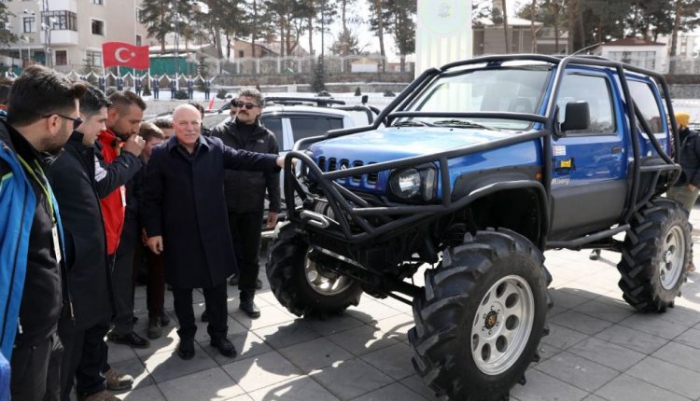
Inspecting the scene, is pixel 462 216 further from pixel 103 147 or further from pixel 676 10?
pixel 676 10

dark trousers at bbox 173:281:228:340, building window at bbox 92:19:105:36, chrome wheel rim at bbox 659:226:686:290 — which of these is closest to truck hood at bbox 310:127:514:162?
dark trousers at bbox 173:281:228:340

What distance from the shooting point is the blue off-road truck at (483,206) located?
10.7 feet

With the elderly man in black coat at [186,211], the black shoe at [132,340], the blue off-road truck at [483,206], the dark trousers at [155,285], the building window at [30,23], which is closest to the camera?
the blue off-road truck at [483,206]

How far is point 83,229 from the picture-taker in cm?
290

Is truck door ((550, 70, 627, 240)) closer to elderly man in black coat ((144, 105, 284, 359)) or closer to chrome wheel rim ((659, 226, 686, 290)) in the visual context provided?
chrome wheel rim ((659, 226, 686, 290))

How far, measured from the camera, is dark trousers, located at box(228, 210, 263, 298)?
5.12 metres

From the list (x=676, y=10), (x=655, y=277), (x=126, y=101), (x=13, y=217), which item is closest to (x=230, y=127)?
(x=126, y=101)

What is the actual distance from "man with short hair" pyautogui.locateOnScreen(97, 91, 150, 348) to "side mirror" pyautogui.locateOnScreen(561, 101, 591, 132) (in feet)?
9.39

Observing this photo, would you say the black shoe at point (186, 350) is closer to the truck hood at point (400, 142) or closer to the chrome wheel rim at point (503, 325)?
the truck hood at point (400, 142)

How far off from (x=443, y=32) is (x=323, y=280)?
10.7 m

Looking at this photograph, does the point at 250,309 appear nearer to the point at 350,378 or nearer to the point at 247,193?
the point at 247,193

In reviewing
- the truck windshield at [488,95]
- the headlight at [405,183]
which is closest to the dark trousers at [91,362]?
the headlight at [405,183]

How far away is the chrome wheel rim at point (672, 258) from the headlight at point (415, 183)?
9.75 feet

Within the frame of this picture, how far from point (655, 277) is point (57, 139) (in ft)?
15.2
